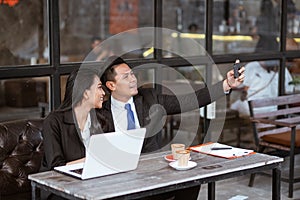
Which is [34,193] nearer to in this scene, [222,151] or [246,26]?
[222,151]

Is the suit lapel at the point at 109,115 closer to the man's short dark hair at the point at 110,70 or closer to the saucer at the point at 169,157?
the man's short dark hair at the point at 110,70

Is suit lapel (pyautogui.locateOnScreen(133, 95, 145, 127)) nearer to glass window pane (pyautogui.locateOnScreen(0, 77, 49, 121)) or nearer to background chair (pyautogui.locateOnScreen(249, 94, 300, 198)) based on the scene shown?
glass window pane (pyautogui.locateOnScreen(0, 77, 49, 121))

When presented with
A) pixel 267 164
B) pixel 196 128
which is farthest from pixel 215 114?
pixel 267 164

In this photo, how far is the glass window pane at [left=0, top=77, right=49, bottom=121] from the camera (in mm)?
5094

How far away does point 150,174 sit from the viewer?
3055 mm

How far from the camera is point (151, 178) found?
298 centimetres

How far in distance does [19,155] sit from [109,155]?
970 mm

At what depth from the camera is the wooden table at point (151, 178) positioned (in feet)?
9.11

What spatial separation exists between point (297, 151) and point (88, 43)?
7247 mm

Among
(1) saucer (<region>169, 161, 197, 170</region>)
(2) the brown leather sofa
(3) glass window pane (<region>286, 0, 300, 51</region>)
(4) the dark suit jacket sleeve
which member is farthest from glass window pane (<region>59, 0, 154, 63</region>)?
(1) saucer (<region>169, 161, 197, 170</region>)

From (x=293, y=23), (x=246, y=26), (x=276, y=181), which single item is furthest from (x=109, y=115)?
(x=246, y=26)

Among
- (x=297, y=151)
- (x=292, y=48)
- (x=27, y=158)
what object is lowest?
(x=297, y=151)

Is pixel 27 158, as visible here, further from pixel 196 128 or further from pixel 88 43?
pixel 88 43

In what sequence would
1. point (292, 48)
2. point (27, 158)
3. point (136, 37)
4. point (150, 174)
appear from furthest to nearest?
point (136, 37), point (292, 48), point (27, 158), point (150, 174)
